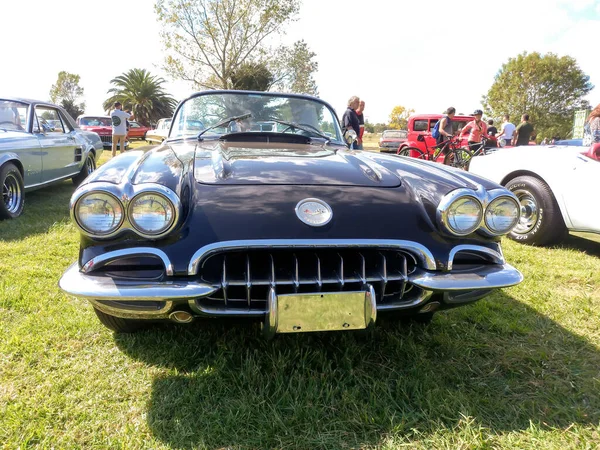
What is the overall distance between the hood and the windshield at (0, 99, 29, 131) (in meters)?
4.19

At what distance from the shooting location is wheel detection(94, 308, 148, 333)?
2035mm

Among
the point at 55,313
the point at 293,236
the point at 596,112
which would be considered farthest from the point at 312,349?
the point at 596,112

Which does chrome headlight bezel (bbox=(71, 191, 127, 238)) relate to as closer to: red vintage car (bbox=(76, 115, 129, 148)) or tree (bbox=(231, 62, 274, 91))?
red vintage car (bbox=(76, 115, 129, 148))

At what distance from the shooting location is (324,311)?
164 centimetres

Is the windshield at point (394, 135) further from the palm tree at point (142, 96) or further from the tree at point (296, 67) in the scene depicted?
the palm tree at point (142, 96)

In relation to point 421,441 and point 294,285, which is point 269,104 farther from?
point 421,441

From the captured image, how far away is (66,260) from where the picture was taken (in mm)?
3346

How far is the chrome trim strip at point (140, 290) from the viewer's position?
154 cm

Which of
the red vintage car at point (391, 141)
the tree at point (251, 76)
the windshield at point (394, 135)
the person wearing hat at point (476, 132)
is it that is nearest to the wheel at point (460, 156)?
the person wearing hat at point (476, 132)

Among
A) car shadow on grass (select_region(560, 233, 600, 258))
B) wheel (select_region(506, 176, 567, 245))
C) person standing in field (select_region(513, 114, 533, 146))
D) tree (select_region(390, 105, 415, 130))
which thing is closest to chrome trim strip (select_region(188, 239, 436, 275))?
wheel (select_region(506, 176, 567, 245))

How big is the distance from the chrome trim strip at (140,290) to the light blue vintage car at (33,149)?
12.5 ft

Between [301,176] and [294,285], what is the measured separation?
59cm

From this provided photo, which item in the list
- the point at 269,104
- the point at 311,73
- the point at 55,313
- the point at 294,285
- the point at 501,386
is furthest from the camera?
the point at 311,73

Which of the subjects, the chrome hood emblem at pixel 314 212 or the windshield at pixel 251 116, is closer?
the chrome hood emblem at pixel 314 212
